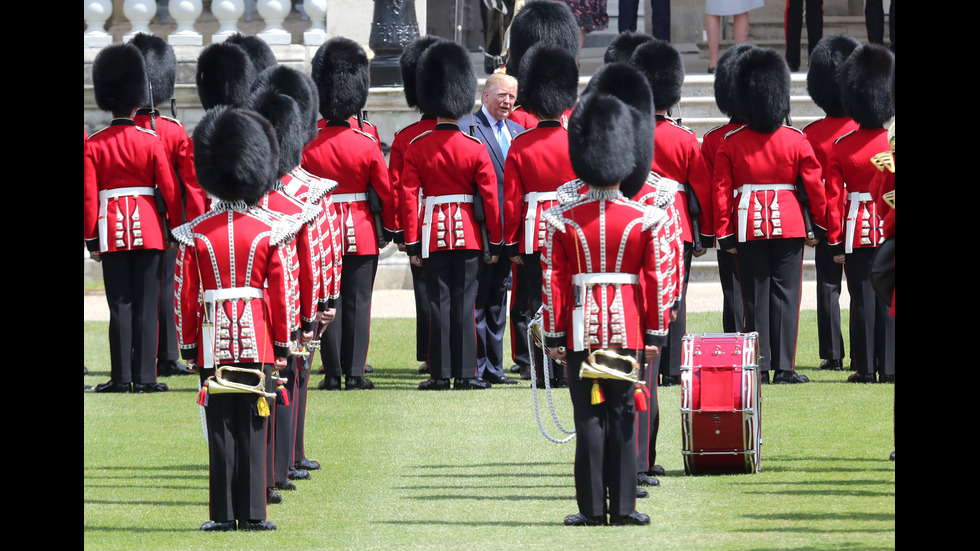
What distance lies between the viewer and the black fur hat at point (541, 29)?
10695 mm

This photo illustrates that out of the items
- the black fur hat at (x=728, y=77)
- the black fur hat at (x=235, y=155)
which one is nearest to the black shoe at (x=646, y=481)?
the black fur hat at (x=235, y=155)

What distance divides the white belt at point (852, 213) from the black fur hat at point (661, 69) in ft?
3.56

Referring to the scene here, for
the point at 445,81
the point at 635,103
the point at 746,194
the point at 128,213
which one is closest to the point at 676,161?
the point at 746,194

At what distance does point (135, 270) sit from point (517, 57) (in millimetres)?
2516

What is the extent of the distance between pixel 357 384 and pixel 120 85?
207cm

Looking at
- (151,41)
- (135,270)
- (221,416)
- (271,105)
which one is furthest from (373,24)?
(221,416)

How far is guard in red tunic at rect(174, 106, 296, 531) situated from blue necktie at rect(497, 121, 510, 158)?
11.7 ft

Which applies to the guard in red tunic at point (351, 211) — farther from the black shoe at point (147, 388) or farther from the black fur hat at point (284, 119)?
the black fur hat at point (284, 119)

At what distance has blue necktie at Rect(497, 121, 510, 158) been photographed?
10.0 metres

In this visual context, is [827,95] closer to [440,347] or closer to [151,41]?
[440,347]

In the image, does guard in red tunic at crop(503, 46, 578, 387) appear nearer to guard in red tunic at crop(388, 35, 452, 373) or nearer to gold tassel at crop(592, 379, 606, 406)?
Answer: guard in red tunic at crop(388, 35, 452, 373)

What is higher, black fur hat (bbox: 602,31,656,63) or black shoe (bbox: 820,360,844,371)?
black fur hat (bbox: 602,31,656,63)

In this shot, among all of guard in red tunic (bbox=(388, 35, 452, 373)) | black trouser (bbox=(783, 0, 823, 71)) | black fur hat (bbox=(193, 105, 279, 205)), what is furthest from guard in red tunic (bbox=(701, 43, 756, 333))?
black trouser (bbox=(783, 0, 823, 71))

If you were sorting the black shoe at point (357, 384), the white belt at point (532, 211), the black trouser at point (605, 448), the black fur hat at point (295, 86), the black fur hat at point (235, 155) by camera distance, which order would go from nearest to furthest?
the black trouser at point (605, 448) → the black fur hat at point (235, 155) → the black fur hat at point (295, 86) → the white belt at point (532, 211) → the black shoe at point (357, 384)
